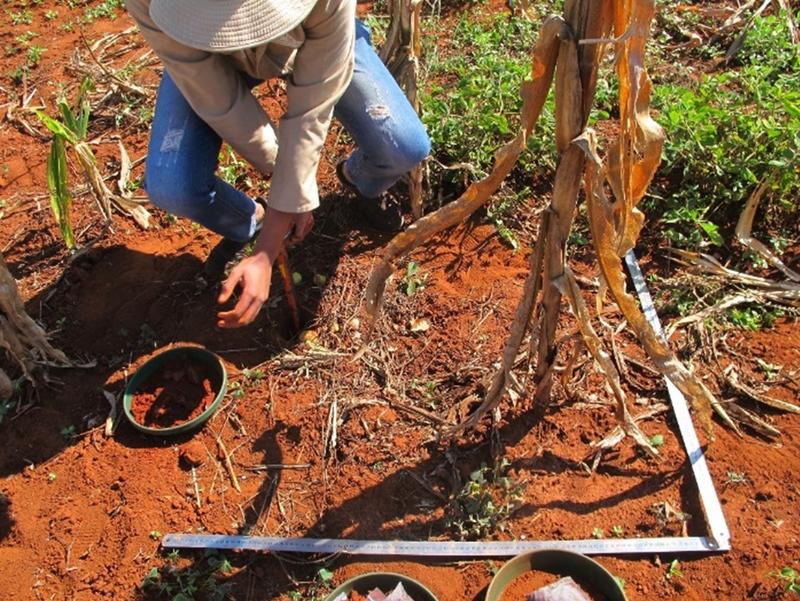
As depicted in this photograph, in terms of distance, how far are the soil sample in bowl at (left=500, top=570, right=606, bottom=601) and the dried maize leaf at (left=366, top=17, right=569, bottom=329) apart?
0.82 meters

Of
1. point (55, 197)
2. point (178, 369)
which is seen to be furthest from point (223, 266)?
point (55, 197)

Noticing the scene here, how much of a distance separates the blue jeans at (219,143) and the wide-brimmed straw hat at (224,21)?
746 mm

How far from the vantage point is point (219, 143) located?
8.26 ft

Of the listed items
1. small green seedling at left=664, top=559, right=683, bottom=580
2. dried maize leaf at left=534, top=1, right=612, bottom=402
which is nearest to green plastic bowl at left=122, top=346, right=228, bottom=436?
dried maize leaf at left=534, top=1, right=612, bottom=402

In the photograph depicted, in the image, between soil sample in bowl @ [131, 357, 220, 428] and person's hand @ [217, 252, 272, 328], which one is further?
soil sample in bowl @ [131, 357, 220, 428]

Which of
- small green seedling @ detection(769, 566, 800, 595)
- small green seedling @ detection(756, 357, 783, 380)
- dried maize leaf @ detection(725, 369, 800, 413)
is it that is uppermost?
small green seedling @ detection(756, 357, 783, 380)

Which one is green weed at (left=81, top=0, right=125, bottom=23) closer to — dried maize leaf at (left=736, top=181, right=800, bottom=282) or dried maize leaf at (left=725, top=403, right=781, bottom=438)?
dried maize leaf at (left=736, top=181, right=800, bottom=282)

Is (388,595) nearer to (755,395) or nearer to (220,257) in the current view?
(755,395)

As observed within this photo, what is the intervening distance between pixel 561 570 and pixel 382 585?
476 mm

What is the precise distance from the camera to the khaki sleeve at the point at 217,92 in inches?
79.9

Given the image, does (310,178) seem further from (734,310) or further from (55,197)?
(734,310)

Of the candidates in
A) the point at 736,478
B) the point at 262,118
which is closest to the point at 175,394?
the point at 262,118

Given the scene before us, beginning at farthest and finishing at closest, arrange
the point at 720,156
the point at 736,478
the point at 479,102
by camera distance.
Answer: the point at 479,102, the point at 720,156, the point at 736,478

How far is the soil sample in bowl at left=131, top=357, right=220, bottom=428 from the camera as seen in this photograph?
2.36m
